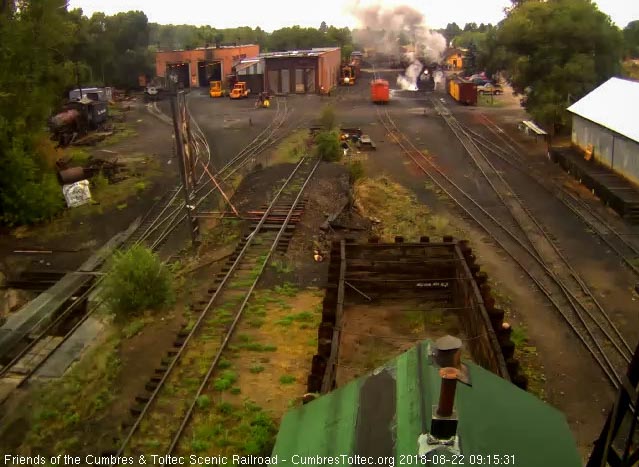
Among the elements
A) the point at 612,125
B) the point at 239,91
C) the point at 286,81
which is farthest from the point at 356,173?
the point at 286,81

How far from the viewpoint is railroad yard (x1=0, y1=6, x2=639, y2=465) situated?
30.2 ft

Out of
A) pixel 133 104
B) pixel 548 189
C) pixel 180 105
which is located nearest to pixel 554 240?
pixel 548 189

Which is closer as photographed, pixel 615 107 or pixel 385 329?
pixel 385 329

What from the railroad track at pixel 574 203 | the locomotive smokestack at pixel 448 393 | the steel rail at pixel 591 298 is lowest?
the steel rail at pixel 591 298

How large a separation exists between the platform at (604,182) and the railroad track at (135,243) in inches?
575

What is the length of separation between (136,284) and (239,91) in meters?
43.2

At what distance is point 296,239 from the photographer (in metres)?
16.9

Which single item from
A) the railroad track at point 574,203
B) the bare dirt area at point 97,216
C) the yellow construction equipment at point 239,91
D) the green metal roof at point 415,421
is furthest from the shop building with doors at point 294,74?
the green metal roof at point 415,421

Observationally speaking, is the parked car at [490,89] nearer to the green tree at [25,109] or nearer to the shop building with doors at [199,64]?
the shop building with doors at [199,64]

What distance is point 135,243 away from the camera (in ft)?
57.9

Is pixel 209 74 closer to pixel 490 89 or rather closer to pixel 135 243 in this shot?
pixel 490 89

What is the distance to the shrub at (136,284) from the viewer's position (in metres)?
12.4

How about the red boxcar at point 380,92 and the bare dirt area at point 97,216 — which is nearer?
the bare dirt area at point 97,216

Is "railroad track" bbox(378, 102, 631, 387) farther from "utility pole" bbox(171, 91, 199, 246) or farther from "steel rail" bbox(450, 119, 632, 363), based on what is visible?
"utility pole" bbox(171, 91, 199, 246)
